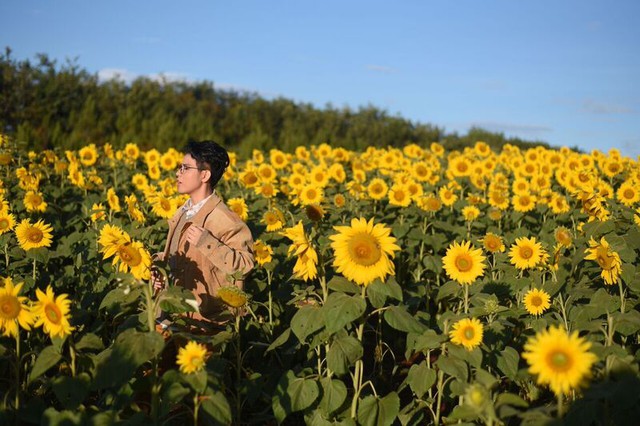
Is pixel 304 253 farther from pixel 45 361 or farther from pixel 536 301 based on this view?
pixel 536 301

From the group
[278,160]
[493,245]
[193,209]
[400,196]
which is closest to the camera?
[193,209]

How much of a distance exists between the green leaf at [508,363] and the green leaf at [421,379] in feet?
1.24

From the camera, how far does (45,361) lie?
263cm

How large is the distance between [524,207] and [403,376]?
285cm

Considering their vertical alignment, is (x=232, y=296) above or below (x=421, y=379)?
above

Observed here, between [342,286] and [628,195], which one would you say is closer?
[342,286]

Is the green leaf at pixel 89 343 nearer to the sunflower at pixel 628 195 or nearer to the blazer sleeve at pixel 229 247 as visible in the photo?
the blazer sleeve at pixel 229 247

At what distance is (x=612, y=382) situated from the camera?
2537 millimetres

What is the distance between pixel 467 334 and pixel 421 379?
32cm

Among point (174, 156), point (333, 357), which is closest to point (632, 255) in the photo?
point (333, 357)

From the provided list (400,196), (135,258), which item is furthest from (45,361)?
(400,196)

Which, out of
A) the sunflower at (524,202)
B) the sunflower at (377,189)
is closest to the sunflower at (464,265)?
the sunflower at (377,189)

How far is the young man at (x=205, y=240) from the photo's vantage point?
145 inches

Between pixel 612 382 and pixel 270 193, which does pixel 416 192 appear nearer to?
pixel 270 193
